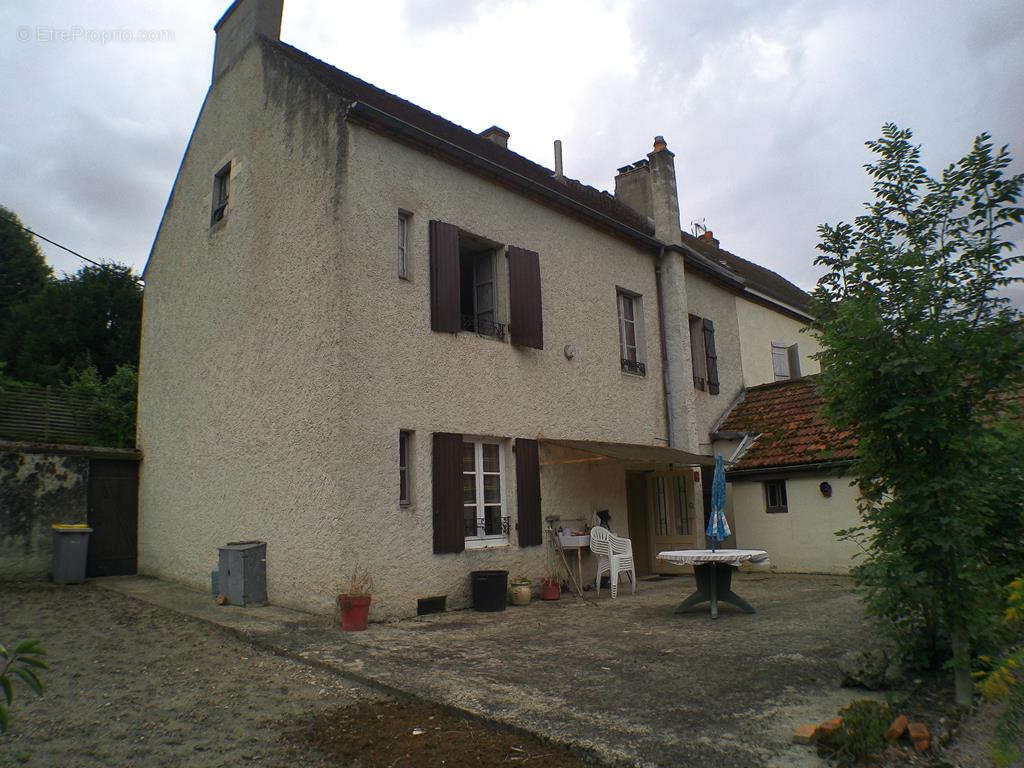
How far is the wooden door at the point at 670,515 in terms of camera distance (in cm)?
1329

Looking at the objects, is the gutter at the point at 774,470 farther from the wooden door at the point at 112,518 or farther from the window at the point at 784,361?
the wooden door at the point at 112,518

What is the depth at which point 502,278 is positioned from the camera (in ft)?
35.1

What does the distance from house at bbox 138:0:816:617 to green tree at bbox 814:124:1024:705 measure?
5.09 metres

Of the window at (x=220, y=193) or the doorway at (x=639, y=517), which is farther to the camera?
the doorway at (x=639, y=517)

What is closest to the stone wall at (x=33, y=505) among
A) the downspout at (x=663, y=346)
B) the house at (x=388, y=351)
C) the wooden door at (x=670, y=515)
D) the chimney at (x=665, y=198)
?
the house at (x=388, y=351)

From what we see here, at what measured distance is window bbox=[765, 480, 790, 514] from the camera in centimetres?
1308

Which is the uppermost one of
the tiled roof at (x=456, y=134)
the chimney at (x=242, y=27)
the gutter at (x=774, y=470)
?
the chimney at (x=242, y=27)

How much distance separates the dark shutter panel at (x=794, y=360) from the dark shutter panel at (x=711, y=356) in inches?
153

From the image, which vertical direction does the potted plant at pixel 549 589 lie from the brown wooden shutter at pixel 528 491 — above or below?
below

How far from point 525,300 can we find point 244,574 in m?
5.33

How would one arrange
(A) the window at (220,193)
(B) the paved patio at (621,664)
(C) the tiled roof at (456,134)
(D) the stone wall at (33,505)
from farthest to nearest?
(A) the window at (220,193)
(D) the stone wall at (33,505)
(C) the tiled roof at (456,134)
(B) the paved patio at (621,664)

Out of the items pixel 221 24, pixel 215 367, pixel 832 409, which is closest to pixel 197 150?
pixel 221 24

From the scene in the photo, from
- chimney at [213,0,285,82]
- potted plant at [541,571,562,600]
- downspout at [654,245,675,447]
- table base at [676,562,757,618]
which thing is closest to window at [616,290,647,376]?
downspout at [654,245,675,447]

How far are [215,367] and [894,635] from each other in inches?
Answer: 367
